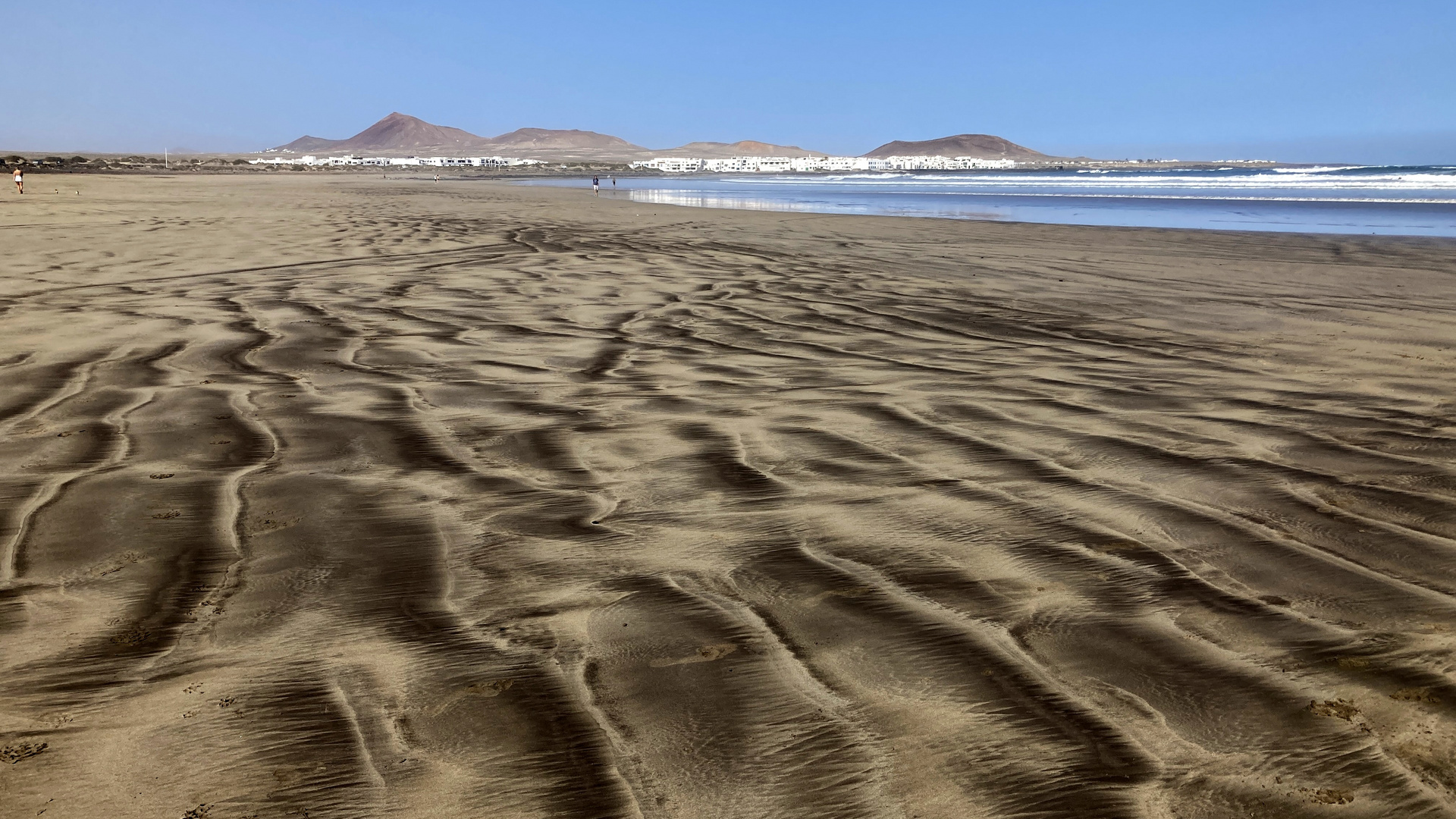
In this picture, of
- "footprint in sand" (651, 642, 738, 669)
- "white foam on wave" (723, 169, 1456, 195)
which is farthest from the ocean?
"footprint in sand" (651, 642, 738, 669)

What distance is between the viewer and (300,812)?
1.49 meters

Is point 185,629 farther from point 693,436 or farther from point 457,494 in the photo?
point 693,436

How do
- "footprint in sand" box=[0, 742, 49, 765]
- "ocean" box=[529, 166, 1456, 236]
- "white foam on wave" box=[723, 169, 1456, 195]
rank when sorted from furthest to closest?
"white foam on wave" box=[723, 169, 1456, 195] < "ocean" box=[529, 166, 1456, 236] < "footprint in sand" box=[0, 742, 49, 765]

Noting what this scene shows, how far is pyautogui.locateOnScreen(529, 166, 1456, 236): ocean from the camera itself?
1862cm

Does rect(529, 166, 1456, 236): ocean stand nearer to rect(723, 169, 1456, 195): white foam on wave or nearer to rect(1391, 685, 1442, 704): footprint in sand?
rect(723, 169, 1456, 195): white foam on wave

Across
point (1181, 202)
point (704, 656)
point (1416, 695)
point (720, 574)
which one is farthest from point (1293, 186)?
point (704, 656)

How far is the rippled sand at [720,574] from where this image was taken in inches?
→ 63.2

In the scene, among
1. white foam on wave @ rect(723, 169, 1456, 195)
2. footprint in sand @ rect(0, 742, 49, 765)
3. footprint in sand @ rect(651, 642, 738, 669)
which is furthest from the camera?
white foam on wave @ rect(723, 169, 1456, 195)

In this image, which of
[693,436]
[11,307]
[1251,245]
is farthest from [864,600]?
[1251,245]

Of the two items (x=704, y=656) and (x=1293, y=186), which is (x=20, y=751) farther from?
(x=1293, y=186)

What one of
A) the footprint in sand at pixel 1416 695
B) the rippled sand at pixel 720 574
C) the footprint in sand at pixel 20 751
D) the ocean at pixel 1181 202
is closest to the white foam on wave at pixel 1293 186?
the ocean at pixel 1181 202

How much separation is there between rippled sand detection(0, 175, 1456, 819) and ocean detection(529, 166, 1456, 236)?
14.6 m

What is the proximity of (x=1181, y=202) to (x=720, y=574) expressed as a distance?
2803cm

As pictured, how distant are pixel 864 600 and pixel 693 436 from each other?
1463mm
